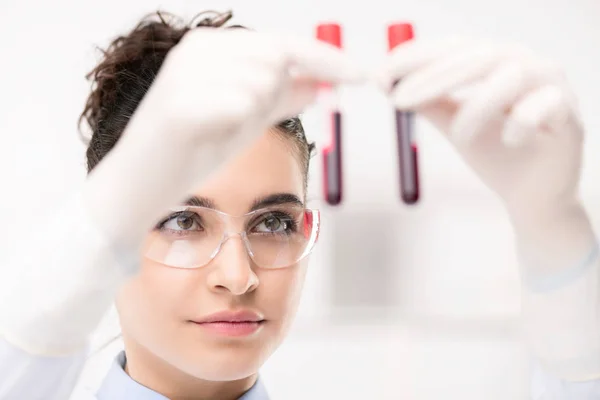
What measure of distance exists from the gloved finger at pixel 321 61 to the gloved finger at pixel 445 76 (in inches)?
2.5

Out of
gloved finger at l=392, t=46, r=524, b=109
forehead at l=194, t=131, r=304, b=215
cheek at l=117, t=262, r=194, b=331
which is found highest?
gloved finger at l=392, t=46, r=524, b=109

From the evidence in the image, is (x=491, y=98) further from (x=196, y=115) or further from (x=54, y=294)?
(x=54, y=294)

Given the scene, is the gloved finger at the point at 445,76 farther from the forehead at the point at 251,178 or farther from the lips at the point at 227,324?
the lips at the point at 227,324

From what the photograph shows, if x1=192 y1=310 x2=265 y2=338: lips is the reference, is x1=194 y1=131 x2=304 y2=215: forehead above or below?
above

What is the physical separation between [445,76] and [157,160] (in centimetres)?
37

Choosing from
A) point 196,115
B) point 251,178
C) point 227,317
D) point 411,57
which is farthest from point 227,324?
point 411,57

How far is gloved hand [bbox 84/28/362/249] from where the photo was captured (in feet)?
2.93

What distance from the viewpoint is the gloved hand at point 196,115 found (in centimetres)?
89

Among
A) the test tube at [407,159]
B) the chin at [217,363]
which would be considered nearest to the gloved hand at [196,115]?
the test tube at [407,159]

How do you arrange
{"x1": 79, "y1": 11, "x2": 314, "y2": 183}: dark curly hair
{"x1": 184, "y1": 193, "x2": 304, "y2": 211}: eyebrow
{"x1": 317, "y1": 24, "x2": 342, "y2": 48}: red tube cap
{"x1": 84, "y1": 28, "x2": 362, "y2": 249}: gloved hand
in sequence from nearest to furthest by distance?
1. {"x1": 84, "y1": 28, "x2": 362, "y2": 249}: gloved hand
2. {"x1": 317, "y1": 24, "x2": 342, "y2": 48}: red tube cap
3. {"x1": 184, "y1": 193, "x2": 304, "y2": 211}: eyebrow
4. {"x1": 79, "y1": 11, "x2": 314, "y2": 183}: dark curly hair

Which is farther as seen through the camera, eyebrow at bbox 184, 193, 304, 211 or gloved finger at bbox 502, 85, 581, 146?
eyebrow at bbox 184, 193, 304, 211

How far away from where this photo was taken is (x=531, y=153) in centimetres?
107

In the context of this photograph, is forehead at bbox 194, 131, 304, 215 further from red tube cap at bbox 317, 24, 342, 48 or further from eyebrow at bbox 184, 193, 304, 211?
red tube cap at bbox 317, 24, 342, 48

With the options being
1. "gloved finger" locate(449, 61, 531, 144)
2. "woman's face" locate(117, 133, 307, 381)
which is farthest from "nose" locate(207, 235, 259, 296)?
"gloved finger" locate(449, 61, 531, 144)
